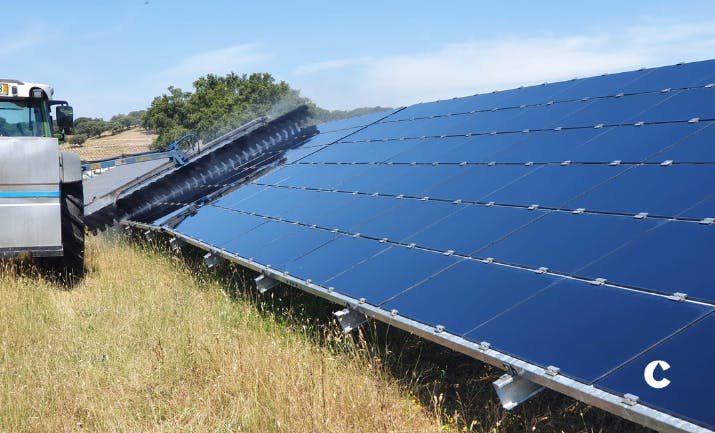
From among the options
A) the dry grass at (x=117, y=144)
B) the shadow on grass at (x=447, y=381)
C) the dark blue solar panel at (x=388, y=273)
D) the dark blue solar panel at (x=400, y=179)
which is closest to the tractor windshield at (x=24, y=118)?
the shadow on grass at (x=447, y=381)

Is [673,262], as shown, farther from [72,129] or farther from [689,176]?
[72,129]

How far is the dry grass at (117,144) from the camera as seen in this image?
83688 millimetres

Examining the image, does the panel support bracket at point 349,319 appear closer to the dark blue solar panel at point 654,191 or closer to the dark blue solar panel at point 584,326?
the dark blue solar panel at point 584,326

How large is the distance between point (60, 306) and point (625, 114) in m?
10.5

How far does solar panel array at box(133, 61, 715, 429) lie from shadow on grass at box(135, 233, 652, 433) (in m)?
0.88

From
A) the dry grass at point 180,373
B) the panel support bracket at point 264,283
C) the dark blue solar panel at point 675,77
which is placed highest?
the dark blue solar panel at point 675,77

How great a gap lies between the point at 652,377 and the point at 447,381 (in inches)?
151

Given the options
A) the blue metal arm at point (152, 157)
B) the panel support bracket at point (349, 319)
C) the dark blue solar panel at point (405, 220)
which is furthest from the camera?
the blue metal arm at point (152, 157)

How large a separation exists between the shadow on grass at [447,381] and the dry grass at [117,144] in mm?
72729

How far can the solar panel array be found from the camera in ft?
17.9

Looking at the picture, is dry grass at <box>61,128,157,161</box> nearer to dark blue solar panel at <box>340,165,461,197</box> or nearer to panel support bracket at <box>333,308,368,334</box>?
dark blue solar panel at <box>340,165,461,197</box>

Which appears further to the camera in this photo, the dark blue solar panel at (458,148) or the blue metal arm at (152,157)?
the blue metal arm at (152,157)

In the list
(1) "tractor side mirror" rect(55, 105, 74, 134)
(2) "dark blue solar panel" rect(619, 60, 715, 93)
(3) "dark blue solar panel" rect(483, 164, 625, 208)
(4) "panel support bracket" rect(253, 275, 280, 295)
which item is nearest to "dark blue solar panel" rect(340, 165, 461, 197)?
(3) "dark blue solar panel" rect(483, 164, 625, 208)

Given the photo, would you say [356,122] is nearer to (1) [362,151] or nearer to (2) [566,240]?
(1) [362,151]
